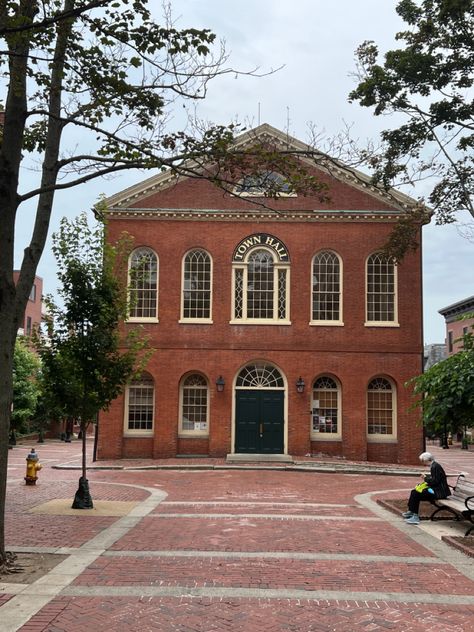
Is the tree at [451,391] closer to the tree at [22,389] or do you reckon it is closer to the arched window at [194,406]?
the arched window at [194,406]

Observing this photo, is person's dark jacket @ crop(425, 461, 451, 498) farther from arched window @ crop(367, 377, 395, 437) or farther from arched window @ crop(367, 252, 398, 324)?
arched window @ crop(367, 252, 398, 324)

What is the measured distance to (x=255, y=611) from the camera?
6.33 metres

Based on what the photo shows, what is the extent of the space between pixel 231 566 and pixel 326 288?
56.8 ft

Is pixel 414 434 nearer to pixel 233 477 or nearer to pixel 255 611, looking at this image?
pixel 233 477

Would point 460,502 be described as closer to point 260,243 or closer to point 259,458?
point 259,458

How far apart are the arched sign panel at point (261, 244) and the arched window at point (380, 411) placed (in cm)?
599

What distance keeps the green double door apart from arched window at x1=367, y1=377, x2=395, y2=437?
329cm

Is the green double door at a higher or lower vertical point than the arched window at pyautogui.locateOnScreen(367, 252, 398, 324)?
lower

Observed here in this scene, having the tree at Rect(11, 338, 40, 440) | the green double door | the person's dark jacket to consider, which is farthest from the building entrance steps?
the tree at Rect(11, 338, 40, 440)

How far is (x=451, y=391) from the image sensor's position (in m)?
11.5

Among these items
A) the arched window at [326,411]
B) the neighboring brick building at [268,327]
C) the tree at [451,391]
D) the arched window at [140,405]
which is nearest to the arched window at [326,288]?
the neighboring brick building at [268,327]

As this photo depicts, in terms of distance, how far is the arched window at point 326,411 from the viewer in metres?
23.9

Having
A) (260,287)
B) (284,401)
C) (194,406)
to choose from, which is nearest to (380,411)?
(284,401)

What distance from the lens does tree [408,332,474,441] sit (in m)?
11.5
